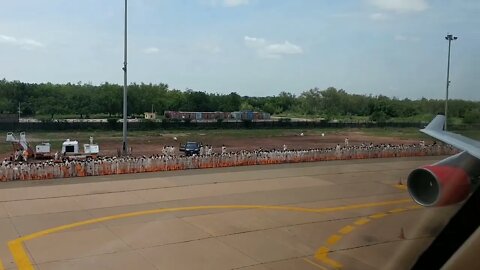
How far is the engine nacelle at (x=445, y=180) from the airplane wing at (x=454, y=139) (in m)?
0.04

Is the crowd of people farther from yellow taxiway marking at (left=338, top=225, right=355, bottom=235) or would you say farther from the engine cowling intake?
the engine cowling intake

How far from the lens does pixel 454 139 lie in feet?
7.78

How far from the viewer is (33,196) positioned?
11.5 m

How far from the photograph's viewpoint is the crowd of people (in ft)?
46.5

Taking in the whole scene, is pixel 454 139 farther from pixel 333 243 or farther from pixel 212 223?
pixel 212 223

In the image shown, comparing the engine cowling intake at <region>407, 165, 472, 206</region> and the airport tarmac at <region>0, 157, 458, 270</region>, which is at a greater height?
the engine cowling intake at <region>407, 165, 472, 206</region>

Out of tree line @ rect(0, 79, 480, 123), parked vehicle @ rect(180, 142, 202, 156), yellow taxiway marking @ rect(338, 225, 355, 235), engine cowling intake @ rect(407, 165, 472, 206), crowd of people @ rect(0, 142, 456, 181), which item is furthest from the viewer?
tree line @ rect(0, 79, 480, 123)

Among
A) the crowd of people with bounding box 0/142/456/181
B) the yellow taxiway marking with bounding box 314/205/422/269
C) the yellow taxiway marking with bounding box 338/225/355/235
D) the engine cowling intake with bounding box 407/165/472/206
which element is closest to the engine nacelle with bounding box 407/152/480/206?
the engine cowling intake with bounding box 407/165/472/206

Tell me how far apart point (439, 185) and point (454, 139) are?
30 centimetres

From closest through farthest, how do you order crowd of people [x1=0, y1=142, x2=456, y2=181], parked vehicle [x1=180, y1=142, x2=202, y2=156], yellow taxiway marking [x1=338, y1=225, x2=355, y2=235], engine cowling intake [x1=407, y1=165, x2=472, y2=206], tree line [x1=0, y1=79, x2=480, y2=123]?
engine cowling intake [x1=407, y1=165, x2=472, y2=206], yellow taxiway marking [x1=338, y1=225, x2=355, y2=235], crowd of people [x1=0, y1=142, x2=456, y2=181], parked vehicle [x1=180, y1=142, x2=202, y2=156], tree line [x1=0, y1=79, x2=480, y2=123]

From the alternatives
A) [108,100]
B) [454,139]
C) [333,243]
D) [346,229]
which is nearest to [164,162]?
[346,229]

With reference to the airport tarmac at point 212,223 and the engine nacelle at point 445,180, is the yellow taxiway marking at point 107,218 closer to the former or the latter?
the airport tarmac at point 212,223

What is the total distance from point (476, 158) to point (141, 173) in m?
14.4

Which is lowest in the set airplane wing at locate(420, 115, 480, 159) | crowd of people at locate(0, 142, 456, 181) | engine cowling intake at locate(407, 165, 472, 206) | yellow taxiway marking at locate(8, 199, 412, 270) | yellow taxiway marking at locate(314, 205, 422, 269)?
yellow taxiway marking at locate(8, 199, 412, 270)
